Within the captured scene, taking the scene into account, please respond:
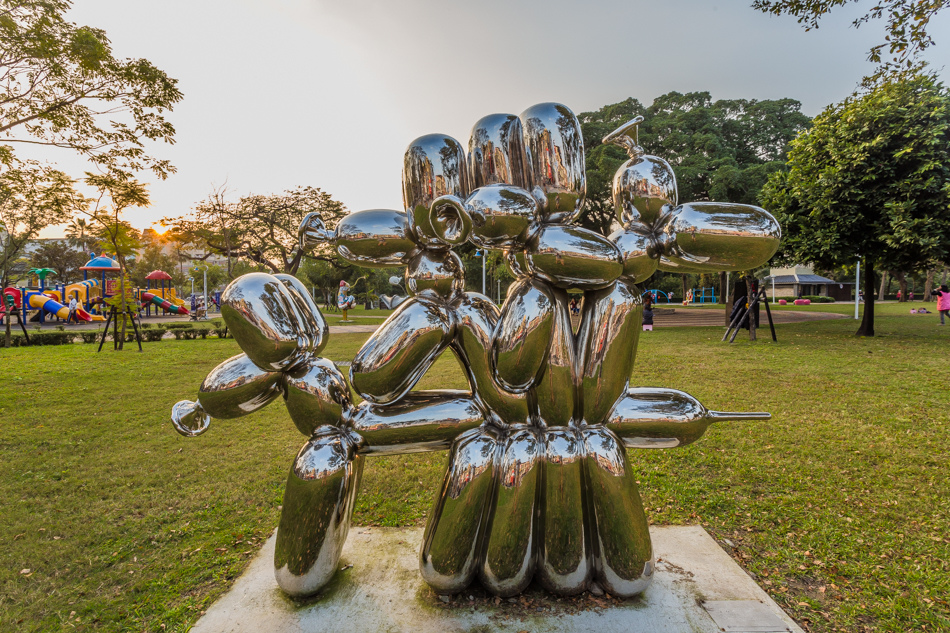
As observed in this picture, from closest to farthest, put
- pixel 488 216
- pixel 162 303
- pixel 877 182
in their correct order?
pixel 488 216 → pixel 877 182 → pixel 162 303

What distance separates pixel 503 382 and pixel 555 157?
995mm

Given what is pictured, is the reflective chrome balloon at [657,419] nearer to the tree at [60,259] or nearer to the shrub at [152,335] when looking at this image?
the shrub at [152,335]

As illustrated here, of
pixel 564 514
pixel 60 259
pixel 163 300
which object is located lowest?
pixel 564 514

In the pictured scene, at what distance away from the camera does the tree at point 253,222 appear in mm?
22500

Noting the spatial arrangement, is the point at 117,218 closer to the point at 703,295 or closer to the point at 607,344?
the point at 607,344

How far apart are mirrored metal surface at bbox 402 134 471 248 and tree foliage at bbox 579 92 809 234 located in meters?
16.2

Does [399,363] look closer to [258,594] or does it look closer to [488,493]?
[488,493]

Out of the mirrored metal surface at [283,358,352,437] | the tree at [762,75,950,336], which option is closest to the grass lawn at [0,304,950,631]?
the mirrored metal surface at [283,358,352,437]

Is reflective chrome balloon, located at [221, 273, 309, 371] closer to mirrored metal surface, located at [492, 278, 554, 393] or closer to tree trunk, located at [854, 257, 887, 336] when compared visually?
mirrored metal surface, located at [492, 278, 554, 393]

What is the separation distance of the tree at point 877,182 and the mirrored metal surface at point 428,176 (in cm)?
1196

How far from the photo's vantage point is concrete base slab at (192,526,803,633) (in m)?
2.08

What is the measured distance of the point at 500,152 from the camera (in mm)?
2164

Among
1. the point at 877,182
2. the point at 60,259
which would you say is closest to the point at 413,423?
the point at 877,182

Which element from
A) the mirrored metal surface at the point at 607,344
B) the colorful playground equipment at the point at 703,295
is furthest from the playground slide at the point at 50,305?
the colorful playground equipment at the point at 703,295
